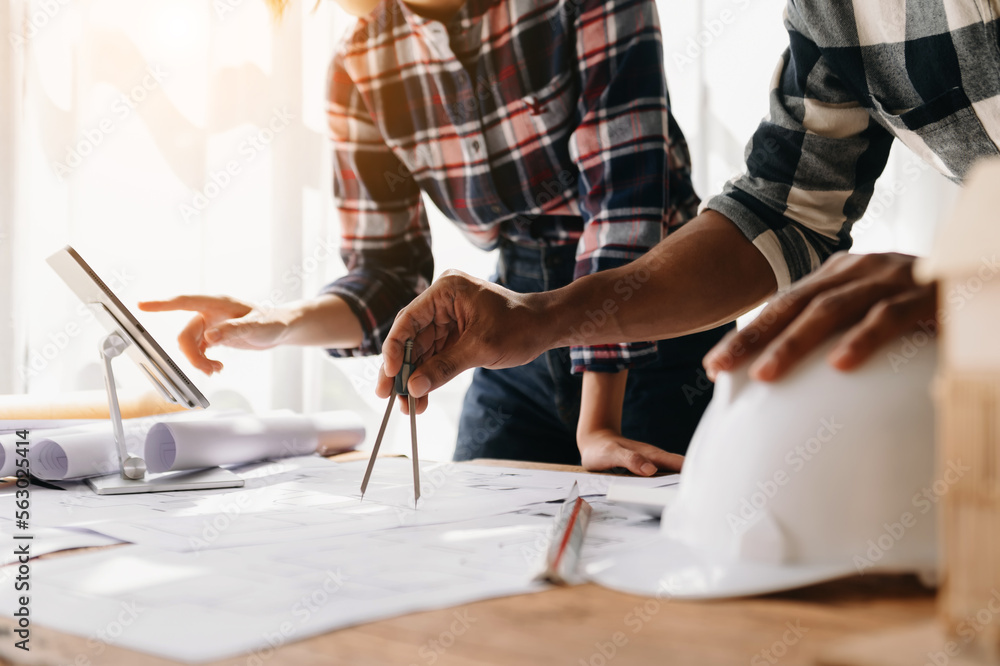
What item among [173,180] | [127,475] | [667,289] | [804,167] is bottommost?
[127,475]

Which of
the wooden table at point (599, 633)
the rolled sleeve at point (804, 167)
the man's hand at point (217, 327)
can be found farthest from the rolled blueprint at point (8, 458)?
the rolled sleeve at point (804, 167)

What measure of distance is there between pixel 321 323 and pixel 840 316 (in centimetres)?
95

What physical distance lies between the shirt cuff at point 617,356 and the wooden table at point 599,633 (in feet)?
2.22

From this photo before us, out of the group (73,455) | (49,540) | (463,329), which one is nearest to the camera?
(49,540)

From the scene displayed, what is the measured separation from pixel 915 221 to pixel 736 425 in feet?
5.97

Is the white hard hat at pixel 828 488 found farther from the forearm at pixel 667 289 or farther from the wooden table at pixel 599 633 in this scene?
the forearm at pixel 667 289

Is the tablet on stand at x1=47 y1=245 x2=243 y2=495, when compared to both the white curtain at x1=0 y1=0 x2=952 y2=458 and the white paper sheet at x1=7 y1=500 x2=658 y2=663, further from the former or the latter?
the white curtain at x1=0 y1=0 x2=952 y2=458

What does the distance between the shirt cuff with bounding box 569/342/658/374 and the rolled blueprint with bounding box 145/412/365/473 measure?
0.33m

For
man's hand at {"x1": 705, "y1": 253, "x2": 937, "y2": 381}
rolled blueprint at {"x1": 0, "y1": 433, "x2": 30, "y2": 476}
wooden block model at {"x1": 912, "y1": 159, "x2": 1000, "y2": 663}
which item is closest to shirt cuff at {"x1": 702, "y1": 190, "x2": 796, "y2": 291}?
man's hand at {"x1": 705, "y1": 253, "x2": 937, "y2": 381}

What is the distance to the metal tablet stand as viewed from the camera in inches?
31.8

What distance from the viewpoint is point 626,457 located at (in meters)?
0.90

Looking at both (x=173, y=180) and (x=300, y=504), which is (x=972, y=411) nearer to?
(x=300, y=504)

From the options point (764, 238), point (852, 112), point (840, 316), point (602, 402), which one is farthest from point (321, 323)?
point (840, 316)

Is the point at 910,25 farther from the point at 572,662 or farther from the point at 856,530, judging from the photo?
the point at 572,662
